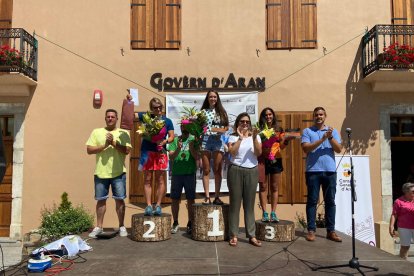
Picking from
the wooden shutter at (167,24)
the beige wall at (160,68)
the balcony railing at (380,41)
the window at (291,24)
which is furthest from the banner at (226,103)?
the balcony railing at (380,41)

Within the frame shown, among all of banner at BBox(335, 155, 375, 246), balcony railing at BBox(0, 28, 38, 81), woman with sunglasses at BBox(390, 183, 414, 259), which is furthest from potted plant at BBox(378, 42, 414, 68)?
balcony railing at BBox(0, 28, 38, 81)

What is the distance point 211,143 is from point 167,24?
4.08m

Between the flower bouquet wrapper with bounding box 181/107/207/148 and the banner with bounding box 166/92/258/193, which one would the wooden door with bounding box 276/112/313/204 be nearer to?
the banner with bounding box 166/92/258/193

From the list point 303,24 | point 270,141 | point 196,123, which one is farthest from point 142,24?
point 270,141

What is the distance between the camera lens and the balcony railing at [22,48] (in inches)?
286

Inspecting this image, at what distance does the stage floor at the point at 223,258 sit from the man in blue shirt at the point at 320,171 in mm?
290

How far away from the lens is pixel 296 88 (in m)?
8.02

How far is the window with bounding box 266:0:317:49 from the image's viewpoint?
809cm

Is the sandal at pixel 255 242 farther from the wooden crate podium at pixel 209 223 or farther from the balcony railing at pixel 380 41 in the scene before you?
the balcony railing at pixel 380 41

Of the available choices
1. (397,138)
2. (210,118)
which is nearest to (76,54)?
(210,118)

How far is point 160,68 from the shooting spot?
8039mm

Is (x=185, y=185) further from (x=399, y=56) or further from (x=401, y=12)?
(x=401, y=12)

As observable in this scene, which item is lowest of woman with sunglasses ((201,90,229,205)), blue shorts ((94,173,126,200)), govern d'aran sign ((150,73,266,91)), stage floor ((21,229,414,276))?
stage floor ((21,229,414,276))

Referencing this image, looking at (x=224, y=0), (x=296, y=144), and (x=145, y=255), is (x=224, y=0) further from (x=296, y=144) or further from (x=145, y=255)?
(x=145, y=255)
